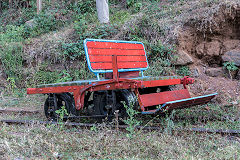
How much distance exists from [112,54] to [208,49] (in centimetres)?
392

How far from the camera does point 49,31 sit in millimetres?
11711

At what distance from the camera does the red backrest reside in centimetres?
468

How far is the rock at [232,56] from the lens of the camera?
284 inches

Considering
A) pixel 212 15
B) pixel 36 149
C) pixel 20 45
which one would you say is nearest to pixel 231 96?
pixel 212 15

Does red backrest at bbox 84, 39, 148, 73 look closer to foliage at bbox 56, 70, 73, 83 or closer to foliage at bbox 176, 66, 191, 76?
foliage at bbox 176, 66, 191, 76

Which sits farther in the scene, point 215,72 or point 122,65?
point 215,72

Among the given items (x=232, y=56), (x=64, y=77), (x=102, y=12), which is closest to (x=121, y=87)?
(x=232, y=56)

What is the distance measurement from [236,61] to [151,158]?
5436mm

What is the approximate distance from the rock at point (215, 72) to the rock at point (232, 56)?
34 centimetres

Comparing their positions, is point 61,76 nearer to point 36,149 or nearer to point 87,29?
point 87,29

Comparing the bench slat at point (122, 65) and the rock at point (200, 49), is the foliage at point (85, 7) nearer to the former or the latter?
the rock at point (200, 49)

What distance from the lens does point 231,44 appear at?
7.68 m

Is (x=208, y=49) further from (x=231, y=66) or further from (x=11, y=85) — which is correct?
(x=11, y=85)

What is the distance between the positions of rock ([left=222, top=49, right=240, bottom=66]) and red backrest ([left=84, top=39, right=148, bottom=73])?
9.55 ft
